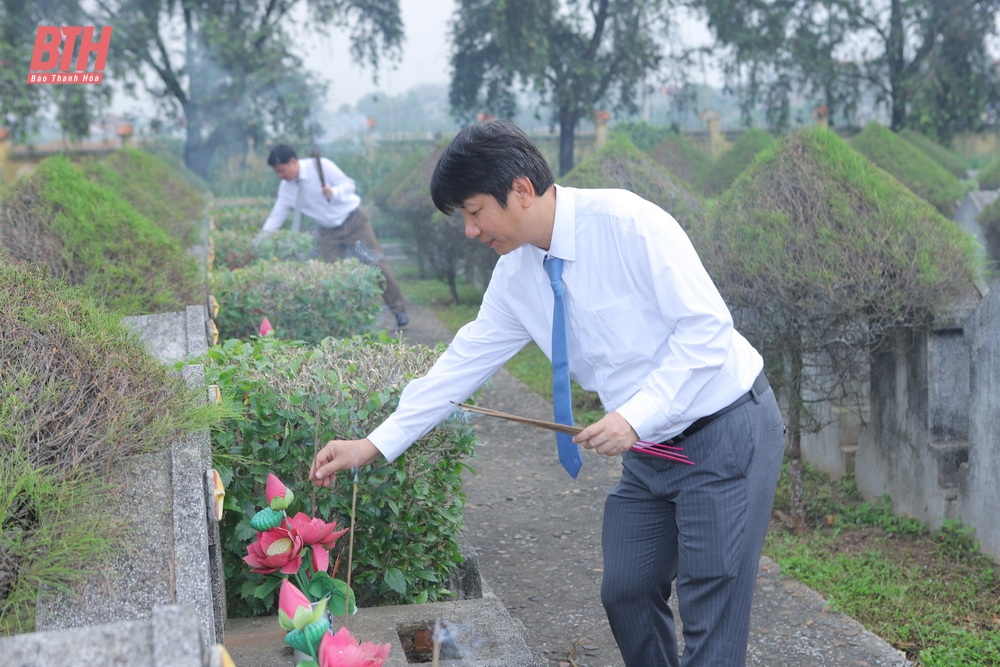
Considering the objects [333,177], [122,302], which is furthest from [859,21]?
[122,302]

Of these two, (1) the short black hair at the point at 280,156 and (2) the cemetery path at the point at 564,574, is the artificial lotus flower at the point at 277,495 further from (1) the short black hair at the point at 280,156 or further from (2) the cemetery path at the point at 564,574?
(1) the short black hair at the point at 280,156

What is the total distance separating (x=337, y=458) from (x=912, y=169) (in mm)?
11221

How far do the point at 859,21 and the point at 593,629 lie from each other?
74.6 feet

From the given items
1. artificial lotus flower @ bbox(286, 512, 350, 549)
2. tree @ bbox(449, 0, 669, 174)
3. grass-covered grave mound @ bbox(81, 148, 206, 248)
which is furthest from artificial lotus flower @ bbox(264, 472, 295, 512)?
tree @ bbox(449, 0, 669, 174)

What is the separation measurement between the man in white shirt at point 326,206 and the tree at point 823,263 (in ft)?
16.1

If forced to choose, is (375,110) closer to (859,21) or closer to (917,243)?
(859,21)

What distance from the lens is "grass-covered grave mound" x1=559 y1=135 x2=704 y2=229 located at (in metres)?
7.48

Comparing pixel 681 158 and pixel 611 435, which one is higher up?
pixel 681 158

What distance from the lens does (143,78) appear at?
A: 21.1 meters

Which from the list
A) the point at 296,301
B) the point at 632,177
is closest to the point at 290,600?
the point at 296,301

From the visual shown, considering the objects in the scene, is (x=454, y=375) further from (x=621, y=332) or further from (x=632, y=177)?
(x=632, y=177)

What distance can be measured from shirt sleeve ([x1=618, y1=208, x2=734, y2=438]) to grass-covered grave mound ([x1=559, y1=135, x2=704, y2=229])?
4.96 metres

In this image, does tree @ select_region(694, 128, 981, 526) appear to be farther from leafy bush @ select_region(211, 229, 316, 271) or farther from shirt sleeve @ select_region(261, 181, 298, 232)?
shirt sleeve @ select_region(261, 181, 298, 232)

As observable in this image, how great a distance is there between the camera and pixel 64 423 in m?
2.22
